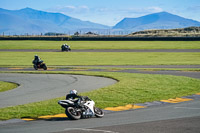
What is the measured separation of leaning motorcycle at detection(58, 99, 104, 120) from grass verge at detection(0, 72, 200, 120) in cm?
194

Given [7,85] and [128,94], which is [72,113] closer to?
[128,94]

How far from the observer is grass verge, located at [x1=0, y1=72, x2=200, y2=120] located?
16.8 m

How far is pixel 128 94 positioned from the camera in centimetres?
2202

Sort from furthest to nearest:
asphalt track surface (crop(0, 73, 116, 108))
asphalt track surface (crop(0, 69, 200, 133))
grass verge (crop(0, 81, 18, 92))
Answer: grass verge (crop(0, 81, 18, 92)), asphalt track surface (crop(0, 73, 116, 108)), asphalt track surface (crop(0, 69, 200, 133))

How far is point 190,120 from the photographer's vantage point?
14484mm

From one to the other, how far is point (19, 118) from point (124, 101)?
621 centimetres

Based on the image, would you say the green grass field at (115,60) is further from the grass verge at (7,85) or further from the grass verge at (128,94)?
the grass verge at (128,94)

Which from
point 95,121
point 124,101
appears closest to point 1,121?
point 95,121

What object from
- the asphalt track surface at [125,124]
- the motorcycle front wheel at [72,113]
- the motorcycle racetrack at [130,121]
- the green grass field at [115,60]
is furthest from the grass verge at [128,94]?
the green grass field at [115,60]

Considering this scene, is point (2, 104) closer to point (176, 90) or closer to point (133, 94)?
point (133, 94)

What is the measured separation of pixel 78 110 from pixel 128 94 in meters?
7.51

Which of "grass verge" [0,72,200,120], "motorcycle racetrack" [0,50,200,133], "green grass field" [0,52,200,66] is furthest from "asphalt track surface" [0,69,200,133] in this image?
"green grass field" [0,52,200,66]

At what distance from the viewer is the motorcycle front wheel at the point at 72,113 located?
1455 cm

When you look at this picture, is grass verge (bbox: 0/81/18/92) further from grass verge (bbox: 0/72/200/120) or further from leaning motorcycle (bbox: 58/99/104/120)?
leaning motorcycle (bbox: 58/99/104/120)
